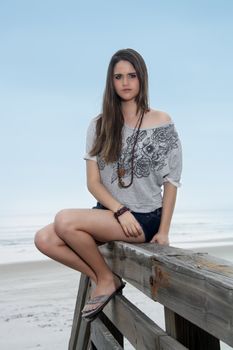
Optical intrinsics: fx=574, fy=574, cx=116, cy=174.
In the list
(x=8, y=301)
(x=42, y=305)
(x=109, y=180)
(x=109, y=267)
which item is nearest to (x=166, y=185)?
(x=109, y=180)

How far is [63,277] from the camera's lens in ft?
28.8

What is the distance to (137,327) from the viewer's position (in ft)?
8.11

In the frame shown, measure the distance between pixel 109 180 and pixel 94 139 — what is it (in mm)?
252

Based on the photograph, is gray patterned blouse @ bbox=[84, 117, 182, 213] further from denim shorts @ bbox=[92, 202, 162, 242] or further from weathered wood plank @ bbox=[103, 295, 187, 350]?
weathered wood plank @ bbox=[103, 295, 187, 350]

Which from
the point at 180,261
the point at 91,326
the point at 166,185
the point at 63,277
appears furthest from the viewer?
the point at 63,277

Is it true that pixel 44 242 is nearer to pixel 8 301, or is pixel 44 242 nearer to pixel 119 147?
pixel 119 147

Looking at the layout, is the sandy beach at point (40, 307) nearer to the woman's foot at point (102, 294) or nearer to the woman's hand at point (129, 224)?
the woman's foot at point (102, 294)

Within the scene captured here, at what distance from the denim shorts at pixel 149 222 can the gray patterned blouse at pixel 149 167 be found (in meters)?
0.03

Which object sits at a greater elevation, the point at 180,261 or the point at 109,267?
the point at 180,261

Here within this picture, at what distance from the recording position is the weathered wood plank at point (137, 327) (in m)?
2.10

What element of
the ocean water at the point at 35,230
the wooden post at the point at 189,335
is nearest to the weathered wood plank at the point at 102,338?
the wooden post at the point at 189,335

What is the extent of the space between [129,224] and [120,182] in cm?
30

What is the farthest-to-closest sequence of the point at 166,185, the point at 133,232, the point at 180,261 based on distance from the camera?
the point at 166,185 → the point at 133,232 → the point at 180,261

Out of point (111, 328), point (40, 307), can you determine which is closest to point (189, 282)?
point (111, 328)
